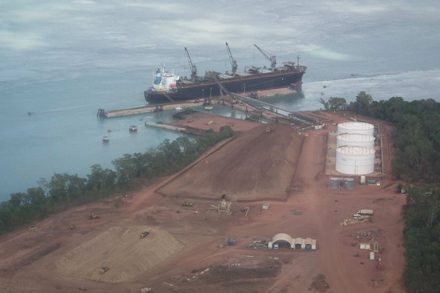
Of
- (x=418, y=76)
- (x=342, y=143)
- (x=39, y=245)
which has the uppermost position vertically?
(x=418, y=76)

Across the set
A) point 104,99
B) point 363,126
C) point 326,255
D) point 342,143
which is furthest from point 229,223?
point 104,99

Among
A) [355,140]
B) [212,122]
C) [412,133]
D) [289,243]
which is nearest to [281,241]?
[289,243]

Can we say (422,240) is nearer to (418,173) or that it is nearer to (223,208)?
(223,208)

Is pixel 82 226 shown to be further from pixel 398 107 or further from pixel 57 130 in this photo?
pixel 398 107

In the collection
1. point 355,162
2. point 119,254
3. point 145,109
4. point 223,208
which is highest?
point 145,109

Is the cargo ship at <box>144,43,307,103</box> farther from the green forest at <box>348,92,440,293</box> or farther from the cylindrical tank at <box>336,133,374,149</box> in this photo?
the cylindrical tank at <box>336,133,374,149</box>

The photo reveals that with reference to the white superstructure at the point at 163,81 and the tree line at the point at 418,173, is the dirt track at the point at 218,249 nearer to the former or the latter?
the tree line at the point at 418,173
